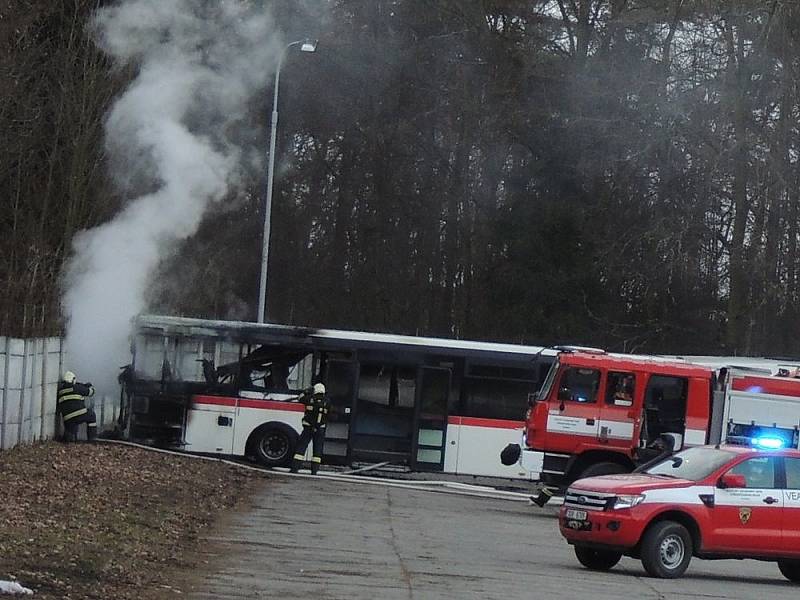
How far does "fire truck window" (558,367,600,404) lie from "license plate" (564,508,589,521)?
840 cm

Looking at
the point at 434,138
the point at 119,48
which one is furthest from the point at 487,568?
the point at 434,138

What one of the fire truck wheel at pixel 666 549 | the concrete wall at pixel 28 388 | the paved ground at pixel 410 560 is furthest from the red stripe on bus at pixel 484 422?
the fire truck wheel at pixel 666 549

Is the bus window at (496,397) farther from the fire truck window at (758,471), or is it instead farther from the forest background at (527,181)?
the fire truck window at (758,471)

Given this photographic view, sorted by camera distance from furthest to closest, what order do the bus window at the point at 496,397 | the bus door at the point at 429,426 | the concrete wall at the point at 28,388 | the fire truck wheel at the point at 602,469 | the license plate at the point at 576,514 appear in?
the bus window at the point at 496,397 → the bus door at the point at 429,426 → the fire truck wheel at the point at 602,469 → the concrete wall at the point at 28,388 → the license plate at the point at 576,514

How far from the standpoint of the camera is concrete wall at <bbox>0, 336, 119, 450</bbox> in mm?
23422

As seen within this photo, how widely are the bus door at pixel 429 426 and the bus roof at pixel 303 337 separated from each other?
72cm

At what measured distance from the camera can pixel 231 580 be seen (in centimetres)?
1363

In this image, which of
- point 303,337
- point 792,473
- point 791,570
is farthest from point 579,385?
point 792,473

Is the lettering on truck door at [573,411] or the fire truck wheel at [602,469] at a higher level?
the lettering on truck door at [573,411]

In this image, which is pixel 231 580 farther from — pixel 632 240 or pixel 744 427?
pixel 632 240

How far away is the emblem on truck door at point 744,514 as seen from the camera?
1700cm

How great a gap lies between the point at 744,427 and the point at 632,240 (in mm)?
19084

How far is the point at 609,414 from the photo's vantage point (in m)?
25.4

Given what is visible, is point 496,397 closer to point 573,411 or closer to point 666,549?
point 573,411
